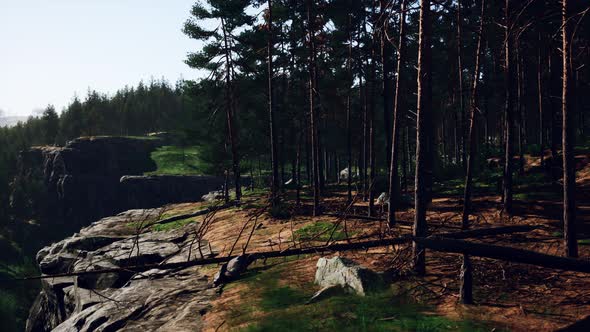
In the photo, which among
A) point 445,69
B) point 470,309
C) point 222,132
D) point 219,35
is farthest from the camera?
point 445,69

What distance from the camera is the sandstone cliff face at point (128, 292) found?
34.0 ft

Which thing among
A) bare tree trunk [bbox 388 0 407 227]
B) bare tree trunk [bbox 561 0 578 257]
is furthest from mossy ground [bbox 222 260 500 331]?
bare tree trunk [bbox 388 0 407 227]

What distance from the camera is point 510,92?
16250 millimetres

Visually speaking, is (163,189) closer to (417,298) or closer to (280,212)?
(280,212)

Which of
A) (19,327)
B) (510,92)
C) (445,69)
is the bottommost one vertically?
(19,327)

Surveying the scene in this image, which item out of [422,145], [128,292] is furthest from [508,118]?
[128,292]

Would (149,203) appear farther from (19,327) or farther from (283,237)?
(283,237)

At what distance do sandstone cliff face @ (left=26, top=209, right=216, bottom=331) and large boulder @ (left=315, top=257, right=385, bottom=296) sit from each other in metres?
3.13

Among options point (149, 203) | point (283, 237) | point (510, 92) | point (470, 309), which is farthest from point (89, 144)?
point (470, 309)

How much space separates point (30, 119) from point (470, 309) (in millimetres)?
110181

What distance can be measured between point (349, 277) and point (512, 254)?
12.3 ft

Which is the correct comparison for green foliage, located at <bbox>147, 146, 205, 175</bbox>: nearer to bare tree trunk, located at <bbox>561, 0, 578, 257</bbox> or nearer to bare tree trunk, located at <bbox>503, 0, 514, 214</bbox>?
bare tree trunk, located at <bbox>503, 0, 514, 214</bbox>

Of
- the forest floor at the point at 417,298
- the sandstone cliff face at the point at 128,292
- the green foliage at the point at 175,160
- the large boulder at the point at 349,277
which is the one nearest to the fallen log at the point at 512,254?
the forest floor at the point at 417,298

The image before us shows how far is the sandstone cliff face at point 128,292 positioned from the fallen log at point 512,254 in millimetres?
4979
